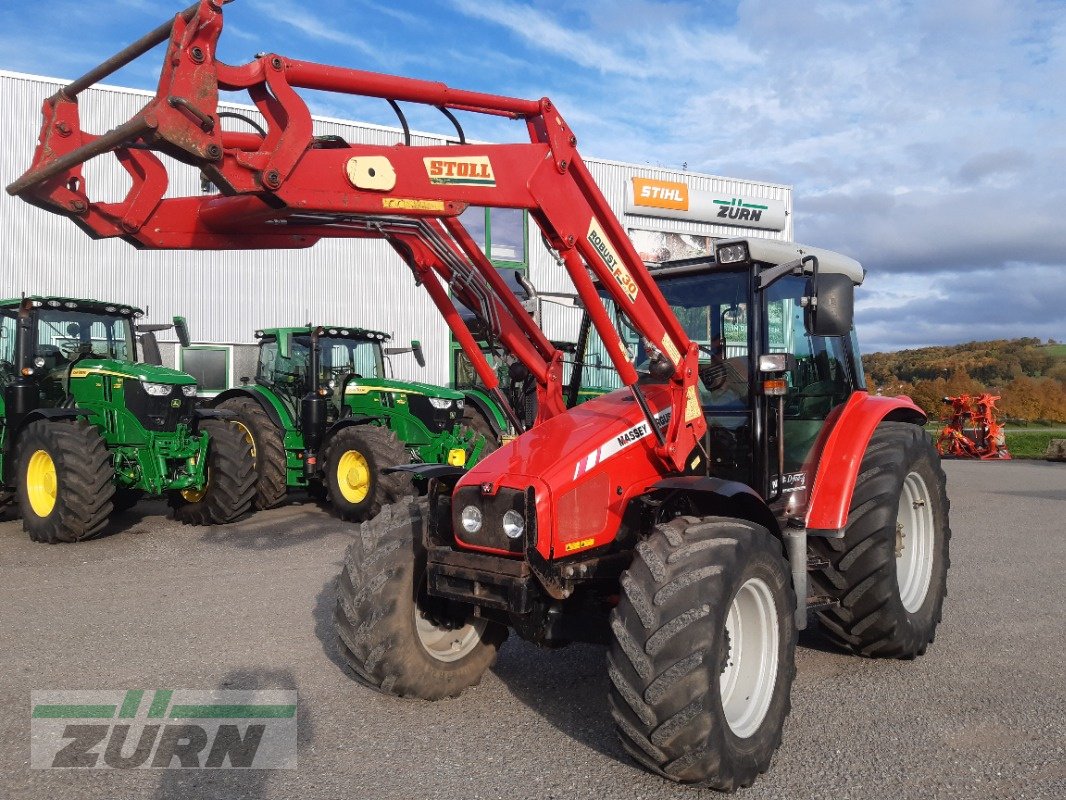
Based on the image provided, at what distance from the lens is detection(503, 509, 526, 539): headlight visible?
12.9ft

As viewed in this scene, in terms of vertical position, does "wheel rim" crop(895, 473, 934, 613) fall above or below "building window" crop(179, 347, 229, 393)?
below

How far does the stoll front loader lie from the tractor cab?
2cm

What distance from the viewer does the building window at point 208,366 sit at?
16359mm

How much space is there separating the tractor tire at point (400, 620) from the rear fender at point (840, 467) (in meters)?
1.90

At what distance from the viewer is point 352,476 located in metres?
10.9

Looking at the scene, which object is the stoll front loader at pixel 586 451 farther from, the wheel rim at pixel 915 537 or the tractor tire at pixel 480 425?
the tractor tire at pixel 480 425

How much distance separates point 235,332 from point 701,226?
38.9 feet

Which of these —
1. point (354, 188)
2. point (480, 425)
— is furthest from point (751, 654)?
point (480, 425)

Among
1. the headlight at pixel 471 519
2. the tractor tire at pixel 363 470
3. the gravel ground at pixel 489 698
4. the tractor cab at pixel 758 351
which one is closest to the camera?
the gravel ground at pixel 489 698

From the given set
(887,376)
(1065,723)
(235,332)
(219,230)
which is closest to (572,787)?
(1065,723)

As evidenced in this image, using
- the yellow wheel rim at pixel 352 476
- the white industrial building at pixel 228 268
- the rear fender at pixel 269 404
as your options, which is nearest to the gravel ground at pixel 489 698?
the yellow wheel rim at pixel 352 476

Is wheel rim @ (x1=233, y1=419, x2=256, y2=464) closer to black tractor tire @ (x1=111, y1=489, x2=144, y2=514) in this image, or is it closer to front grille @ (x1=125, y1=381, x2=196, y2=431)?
front grille @ (x1=125, y1=381, x2=196, y2=431)

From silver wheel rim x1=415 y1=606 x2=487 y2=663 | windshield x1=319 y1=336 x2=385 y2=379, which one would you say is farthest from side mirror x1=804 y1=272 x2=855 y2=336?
windshield x1=319 y1=336 x2=385 y2=379

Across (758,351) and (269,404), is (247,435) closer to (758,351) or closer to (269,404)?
(269,404)
